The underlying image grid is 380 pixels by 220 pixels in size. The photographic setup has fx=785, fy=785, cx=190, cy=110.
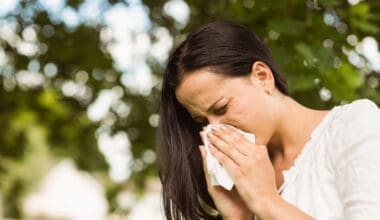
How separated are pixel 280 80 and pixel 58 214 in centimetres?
3108

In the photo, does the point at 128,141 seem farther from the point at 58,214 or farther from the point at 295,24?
the point at 58,214

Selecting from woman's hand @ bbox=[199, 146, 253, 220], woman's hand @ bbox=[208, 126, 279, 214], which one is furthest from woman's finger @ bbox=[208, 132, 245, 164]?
woman's hand @ bbox=[199, 146, 253, 220]

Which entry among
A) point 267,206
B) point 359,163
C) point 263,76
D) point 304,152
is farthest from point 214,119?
point 359,163

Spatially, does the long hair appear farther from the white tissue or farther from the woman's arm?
the woman's arm

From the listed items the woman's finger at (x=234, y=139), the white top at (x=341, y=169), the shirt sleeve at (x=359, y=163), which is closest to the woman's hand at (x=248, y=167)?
the woman's finger at (x=234, y=139)

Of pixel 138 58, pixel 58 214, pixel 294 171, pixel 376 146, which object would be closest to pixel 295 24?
pixel 294 171

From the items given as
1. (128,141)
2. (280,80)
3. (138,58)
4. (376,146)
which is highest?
(138,58)

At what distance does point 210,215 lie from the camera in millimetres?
3084

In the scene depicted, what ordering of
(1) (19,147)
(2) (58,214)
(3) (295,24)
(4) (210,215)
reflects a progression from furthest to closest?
(2) (58,214) < (1) (19,147) < (3) (295,24) < (4) (210,215)

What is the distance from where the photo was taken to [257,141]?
104 inches

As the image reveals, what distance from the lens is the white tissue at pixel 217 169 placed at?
8.59ft

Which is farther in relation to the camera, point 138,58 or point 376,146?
point 138,58

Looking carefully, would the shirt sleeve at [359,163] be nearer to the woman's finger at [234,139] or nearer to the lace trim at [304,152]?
the lace trim at [304,152]

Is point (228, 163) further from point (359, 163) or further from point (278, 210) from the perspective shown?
point (359, 163)
